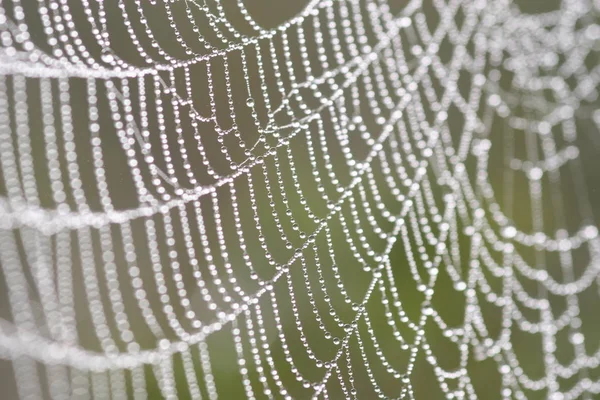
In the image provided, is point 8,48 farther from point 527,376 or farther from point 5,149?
point 527,376

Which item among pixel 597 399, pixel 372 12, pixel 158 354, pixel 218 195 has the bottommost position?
pixel 597 399

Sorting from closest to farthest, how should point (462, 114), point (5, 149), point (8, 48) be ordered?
point (8, 48)
point (5, 149)
point (462, 114)

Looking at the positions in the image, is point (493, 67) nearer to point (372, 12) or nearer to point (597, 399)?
point (372, 12)

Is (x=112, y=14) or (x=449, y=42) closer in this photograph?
(x=112, y=14)

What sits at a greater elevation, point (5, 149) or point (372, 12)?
point (372, 12)

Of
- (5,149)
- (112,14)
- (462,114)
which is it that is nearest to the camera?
(5,149)

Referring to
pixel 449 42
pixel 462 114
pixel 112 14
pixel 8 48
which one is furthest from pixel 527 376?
pixel 8 48

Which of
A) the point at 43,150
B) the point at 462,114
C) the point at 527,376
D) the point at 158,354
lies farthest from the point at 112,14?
the point at 527,376
